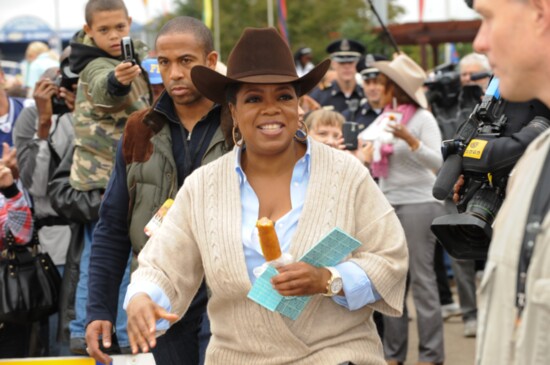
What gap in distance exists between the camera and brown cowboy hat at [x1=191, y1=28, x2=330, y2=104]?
4.28 m

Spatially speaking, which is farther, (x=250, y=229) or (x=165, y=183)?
(x=165, y=183)

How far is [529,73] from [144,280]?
2.00m

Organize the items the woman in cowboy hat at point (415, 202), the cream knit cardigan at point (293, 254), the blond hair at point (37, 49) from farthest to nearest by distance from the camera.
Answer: the blond hair at point (37, 49) → the woman in cowboy hat at point (415, 202) → the cream knit cardigan at point (293, 254)

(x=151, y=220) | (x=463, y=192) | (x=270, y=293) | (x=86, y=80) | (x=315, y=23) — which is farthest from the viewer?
(x=315, y=23)

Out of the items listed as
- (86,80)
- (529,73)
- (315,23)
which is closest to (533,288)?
(529,73)

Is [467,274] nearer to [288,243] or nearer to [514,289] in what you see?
[288,243]

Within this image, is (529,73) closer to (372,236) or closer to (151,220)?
(372,236)

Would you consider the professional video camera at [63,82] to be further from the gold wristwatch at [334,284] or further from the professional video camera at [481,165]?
the gold wristwatch at [334,284]

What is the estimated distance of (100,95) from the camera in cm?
610

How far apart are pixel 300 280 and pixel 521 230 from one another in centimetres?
151

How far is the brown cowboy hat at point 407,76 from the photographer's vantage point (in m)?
8.11

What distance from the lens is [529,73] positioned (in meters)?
2.48

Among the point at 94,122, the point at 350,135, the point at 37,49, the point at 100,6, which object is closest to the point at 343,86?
the point at 350,135

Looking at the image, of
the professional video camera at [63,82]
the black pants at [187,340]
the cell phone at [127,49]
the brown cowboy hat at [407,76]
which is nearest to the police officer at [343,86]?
the brown cowboy hat at [407,76]
